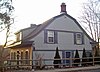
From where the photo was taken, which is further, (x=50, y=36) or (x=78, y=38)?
(x=78, y=38)

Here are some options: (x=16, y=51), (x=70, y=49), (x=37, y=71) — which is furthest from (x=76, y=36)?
(x=37, y=71)

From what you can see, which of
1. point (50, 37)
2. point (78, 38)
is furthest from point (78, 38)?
point (50, 37)

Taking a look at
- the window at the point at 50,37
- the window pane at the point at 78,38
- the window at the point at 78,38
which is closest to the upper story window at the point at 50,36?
the window at the point at 50,37

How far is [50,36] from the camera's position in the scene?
98.5 feet

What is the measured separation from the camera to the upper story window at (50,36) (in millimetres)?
29672

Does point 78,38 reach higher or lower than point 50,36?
lower

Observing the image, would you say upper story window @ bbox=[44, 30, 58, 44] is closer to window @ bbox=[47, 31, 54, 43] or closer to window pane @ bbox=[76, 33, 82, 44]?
window @ bbox=[47, 31, 54, 43]

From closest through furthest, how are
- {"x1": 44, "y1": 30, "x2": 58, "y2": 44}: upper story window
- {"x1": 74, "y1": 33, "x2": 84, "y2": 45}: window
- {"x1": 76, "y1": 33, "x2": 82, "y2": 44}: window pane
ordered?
{"x1": 44, "y1": 30, "x2": 58, "y2": 44}: upper story window
{"x1": 74, "y1": 33, "x2": 84, "y2": 45}: window
{"x1": 76, "y1": 33, "x2": 82, "y2": 44}: window pane

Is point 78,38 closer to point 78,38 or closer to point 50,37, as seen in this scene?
point 78,38

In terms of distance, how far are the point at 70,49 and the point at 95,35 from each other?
53.5ft

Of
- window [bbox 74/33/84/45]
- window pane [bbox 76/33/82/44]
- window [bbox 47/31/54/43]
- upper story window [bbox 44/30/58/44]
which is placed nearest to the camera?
upper story window [bbox 44/30/58/44]

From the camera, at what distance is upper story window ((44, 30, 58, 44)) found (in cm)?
2967

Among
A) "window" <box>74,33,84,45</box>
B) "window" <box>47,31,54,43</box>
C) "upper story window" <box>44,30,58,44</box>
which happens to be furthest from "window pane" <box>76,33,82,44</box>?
"window" <box>47,31,54,43</box>

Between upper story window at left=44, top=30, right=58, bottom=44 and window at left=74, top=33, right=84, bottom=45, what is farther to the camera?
window at left=74, top=33, right=84, bottom=45
